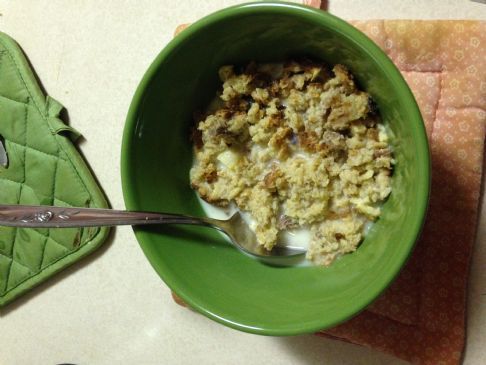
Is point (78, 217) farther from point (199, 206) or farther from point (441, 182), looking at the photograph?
point (441, 182)

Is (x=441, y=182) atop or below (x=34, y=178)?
atop

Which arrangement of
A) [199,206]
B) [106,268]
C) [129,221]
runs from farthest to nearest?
[106,268], [199,206], [129,221]

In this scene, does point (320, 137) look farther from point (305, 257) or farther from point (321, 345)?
point (321, 345)

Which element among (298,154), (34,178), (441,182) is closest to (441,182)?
(441,182)


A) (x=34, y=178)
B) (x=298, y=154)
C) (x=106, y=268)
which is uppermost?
(x=298, y=154)

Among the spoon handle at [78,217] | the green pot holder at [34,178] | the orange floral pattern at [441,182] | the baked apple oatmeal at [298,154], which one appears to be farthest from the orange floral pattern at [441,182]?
the green pot holder at [34,178]

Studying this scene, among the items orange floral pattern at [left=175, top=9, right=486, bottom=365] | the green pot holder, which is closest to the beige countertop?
the green pot holder

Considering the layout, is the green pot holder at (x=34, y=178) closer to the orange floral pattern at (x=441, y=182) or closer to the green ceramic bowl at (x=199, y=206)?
the green ceramic bowl at (x=199, y=206)
